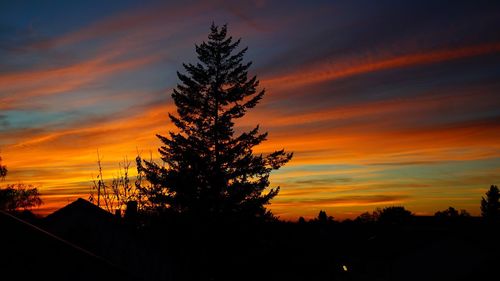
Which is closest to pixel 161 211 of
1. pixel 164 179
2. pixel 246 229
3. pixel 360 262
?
pixel 164 179

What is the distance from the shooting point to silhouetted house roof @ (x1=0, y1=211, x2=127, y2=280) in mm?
5746

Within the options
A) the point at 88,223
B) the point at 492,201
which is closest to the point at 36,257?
the point at 88,223

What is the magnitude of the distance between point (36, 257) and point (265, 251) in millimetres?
30882

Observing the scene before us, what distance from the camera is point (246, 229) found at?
109ft

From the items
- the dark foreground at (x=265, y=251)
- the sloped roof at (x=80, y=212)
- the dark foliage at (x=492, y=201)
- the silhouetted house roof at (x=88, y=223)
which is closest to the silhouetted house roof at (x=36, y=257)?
the dark foreground at (x=265, y=251)

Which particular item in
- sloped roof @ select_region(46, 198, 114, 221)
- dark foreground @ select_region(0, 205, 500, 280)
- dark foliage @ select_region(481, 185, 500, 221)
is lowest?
dark foreground @ select_region(0, 205, 500, 280)

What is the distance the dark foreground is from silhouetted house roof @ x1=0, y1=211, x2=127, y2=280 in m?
8.02

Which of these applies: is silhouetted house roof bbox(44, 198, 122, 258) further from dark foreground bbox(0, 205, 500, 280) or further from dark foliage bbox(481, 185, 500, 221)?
dark foliage bbox(481, 185, 500, 221)

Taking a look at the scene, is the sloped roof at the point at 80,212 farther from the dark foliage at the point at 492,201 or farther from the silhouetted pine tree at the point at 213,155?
the dark foliage at the point at 492,201

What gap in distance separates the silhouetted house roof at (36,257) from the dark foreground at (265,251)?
316 inches

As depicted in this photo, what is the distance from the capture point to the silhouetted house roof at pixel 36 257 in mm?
5746

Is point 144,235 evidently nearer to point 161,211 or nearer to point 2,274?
point 161,211

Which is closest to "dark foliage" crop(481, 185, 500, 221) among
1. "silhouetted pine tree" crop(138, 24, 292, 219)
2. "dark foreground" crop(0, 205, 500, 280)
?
"dark foreground" crop(0, 205, 500, 280)

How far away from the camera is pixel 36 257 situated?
19.9ft
